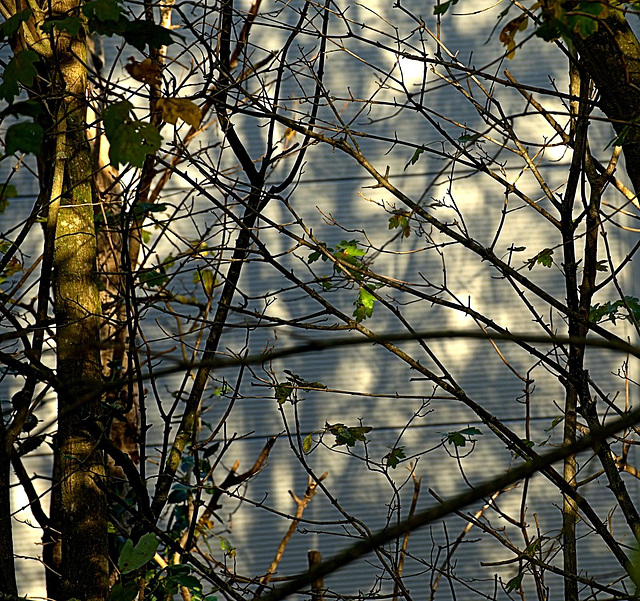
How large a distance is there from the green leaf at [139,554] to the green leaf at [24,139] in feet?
2.58

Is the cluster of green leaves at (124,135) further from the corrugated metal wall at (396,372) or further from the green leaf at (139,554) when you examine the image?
the corrugated metal wall at (396,372)

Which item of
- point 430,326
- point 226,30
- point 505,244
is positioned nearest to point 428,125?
point 505,244

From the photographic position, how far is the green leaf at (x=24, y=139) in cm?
77

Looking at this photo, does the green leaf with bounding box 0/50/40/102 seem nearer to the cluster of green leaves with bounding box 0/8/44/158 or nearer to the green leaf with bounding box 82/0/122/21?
the cluster of green leaves with bounding box 0/8/44/158

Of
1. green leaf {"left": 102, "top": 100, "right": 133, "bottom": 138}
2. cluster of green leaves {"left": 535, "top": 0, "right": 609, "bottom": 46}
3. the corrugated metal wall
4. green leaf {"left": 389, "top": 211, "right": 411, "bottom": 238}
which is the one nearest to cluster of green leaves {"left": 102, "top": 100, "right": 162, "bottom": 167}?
green leaf {"left": 102, "top": 100, "right": 133, "bottom": 138}

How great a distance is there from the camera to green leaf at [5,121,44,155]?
774 millimetres

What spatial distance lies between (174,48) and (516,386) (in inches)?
71.2

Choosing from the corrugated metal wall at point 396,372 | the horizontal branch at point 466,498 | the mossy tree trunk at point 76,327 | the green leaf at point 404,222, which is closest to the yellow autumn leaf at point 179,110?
the mossy tree trunk at point 76,327

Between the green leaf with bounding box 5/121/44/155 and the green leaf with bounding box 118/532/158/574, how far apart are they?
2.58 feet

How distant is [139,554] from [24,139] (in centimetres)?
81

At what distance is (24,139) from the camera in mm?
782

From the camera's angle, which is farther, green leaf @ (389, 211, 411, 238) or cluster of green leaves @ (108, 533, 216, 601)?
green leaf @ (389, 211, 411, 238)

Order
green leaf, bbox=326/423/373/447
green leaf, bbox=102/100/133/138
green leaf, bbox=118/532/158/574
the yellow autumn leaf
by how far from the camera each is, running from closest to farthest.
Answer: green leaf, bbox=102/100/133/138
the yellow autumn leaf
green leaf, bbox=118/532/158/574
green leaf, bbox=326/423/373/447

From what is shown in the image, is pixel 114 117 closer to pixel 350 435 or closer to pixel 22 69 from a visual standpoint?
pixel 22 69
